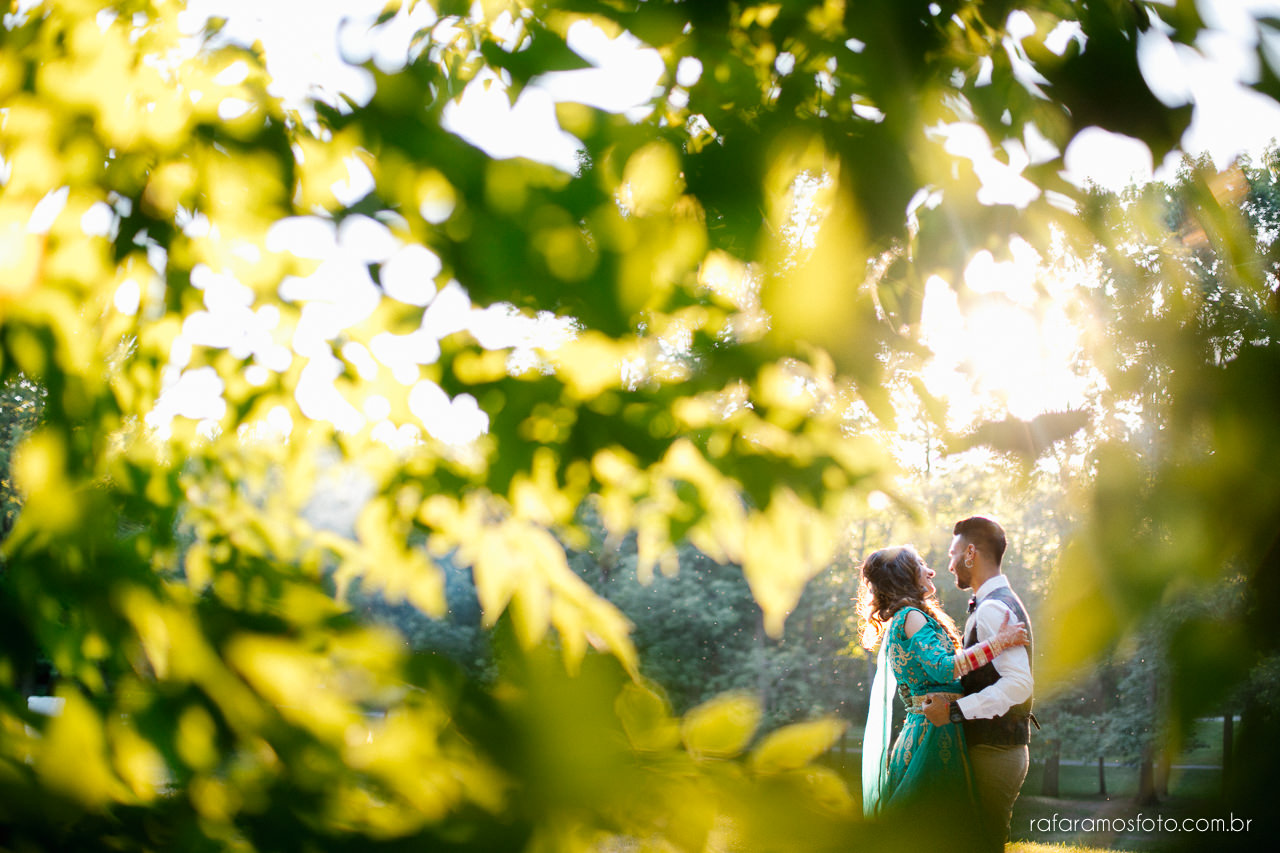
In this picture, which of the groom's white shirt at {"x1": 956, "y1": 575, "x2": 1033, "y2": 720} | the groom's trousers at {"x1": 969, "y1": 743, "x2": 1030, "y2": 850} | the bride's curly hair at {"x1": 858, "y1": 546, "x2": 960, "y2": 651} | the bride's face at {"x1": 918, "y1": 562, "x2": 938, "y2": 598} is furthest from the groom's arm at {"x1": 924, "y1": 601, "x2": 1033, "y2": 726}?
the bride's face at {"x1": 918, "y1": 562, "x2": 938, "y2": 598}

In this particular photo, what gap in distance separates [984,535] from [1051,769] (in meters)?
15.5

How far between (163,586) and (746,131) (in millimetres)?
891

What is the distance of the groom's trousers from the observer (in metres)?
2.81

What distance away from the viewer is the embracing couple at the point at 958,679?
2.53m

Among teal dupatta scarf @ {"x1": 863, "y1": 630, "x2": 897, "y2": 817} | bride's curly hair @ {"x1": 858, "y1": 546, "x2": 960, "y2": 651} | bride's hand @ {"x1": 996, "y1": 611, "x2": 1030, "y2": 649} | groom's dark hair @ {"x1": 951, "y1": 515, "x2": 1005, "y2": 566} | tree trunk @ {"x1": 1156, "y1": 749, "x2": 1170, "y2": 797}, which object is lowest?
teal dupatta scarf @ {"x1": 863, "y1": 630, "x2": 897, "y2": 817}

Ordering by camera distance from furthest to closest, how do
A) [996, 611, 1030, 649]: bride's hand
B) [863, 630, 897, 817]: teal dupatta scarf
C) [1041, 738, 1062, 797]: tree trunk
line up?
1. [1041, 738, 1062, 797]: tree trunk
2. [863, 630, 897, 817]: teal dupatta scarf
3. [996, 611, 1030, 649]: bride's hand

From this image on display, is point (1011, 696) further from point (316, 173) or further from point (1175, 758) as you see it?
point (316, 173)

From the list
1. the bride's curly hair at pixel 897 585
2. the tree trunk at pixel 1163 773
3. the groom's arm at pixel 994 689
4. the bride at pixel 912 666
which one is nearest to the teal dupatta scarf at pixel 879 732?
the bride at pixel 912 666

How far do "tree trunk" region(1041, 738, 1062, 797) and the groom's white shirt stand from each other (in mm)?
11784

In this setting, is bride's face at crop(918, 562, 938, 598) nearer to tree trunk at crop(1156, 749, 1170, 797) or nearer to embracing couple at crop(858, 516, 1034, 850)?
embracing couple at crop(858, 516, 1034, 850)

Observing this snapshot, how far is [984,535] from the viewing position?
258 cm

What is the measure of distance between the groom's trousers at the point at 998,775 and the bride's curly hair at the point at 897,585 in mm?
381

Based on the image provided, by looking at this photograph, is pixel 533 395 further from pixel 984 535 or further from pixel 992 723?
pixel 992 723

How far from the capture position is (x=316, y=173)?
5.12 ft
